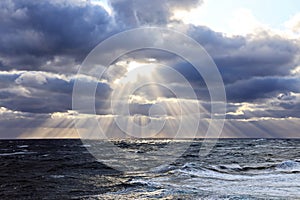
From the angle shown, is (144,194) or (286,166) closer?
(144,194)

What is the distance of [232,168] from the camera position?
120 feet

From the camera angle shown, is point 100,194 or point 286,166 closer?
point 100,194

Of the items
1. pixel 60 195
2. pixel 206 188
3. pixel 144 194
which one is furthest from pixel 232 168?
pixel 60 195

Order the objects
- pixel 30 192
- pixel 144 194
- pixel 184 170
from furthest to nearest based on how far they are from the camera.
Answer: pixel 184 170
pixel 30 192
pixel 144 194

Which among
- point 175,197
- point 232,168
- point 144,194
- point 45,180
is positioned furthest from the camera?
point 232,168

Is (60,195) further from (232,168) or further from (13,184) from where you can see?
(232,168)

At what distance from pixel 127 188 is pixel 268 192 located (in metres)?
8.50

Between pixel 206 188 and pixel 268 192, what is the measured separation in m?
3.75

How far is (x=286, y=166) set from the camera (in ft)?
125

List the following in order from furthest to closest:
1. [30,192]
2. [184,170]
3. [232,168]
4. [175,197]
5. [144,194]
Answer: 1. [232,168]
2. [184,170]
3. [30,192]
4. [144,194]
5. [175,197]

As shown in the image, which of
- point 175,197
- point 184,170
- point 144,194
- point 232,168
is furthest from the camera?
point 232,168

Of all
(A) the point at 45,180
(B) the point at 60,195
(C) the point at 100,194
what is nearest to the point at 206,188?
(C) the point at 100,194

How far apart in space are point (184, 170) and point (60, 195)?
14.9 meters

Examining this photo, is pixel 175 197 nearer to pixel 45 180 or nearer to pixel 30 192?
pixel 30 192
